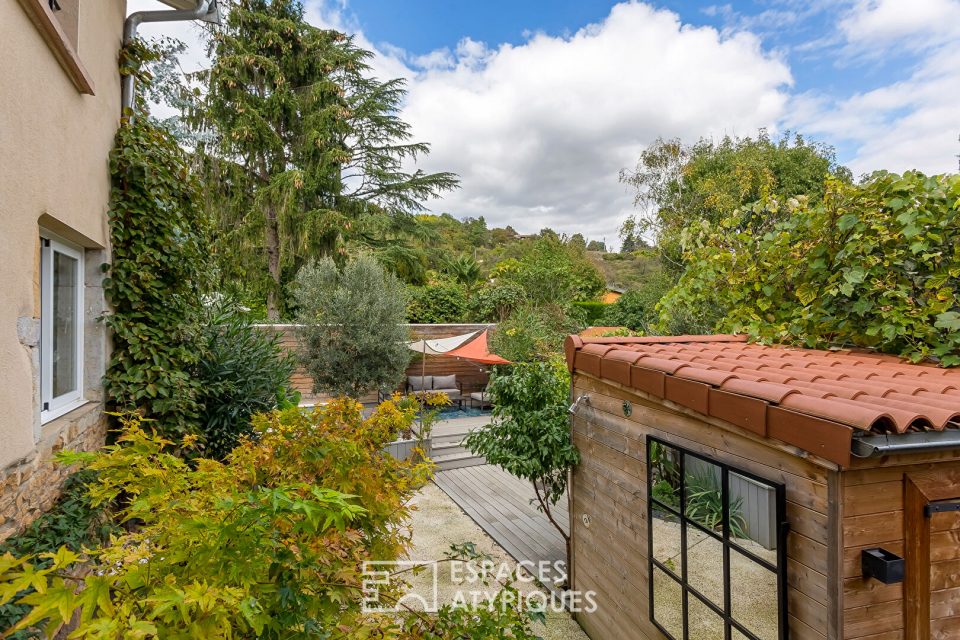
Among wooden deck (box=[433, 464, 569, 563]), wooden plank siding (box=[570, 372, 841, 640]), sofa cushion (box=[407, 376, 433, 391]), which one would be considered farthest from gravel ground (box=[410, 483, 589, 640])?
sofa cushion (box=[407, 376, 433, 391])

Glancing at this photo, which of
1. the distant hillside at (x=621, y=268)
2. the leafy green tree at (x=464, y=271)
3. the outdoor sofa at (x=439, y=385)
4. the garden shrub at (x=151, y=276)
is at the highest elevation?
the distant hillside at (x=621, y=268)

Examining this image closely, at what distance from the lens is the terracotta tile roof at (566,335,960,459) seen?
1.94 meters

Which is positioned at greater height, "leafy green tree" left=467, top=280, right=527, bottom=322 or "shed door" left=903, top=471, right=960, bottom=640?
"leafy green tree" left=467, top=280, right=527, bottom=322

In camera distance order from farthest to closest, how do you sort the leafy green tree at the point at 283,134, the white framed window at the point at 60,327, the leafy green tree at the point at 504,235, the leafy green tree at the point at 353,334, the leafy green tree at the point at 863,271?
the leafy green tree at the point at 504,235, the leafy green tree at the point at 283,134, the leafy green tree at the point at 353,334, the leafy green tree at the point at 863,271, the white framed window at the point at 60,327

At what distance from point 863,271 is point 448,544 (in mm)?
5411

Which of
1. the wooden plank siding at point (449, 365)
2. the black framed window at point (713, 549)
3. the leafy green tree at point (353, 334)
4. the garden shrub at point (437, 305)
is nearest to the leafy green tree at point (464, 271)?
the garden shrub at point (437, 305)

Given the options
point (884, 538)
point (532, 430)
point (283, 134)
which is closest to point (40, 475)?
point (532, 430)

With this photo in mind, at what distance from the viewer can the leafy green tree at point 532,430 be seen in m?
4.56

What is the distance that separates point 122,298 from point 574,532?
4.88 m

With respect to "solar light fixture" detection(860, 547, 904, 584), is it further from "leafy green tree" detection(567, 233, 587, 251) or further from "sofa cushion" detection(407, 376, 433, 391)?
"leafy green tree" detection(567, 233, 587, 251)

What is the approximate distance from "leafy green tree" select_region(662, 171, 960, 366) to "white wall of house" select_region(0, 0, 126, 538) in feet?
19.1

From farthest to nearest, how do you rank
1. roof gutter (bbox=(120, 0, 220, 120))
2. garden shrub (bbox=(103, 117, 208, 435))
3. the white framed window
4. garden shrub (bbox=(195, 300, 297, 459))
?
1. garden shrub (bbox=(195, 300, 297, 459))
2. roof gutter (bbox=(120, 0, 220, 120))
3. garden shrub (bbox=(103, 117, 208, 435))
4. the white framed window

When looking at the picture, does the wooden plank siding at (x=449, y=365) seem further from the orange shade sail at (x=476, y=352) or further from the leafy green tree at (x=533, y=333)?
the orange shade sail at (x=476, y=352)

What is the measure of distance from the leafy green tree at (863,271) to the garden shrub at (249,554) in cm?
382
